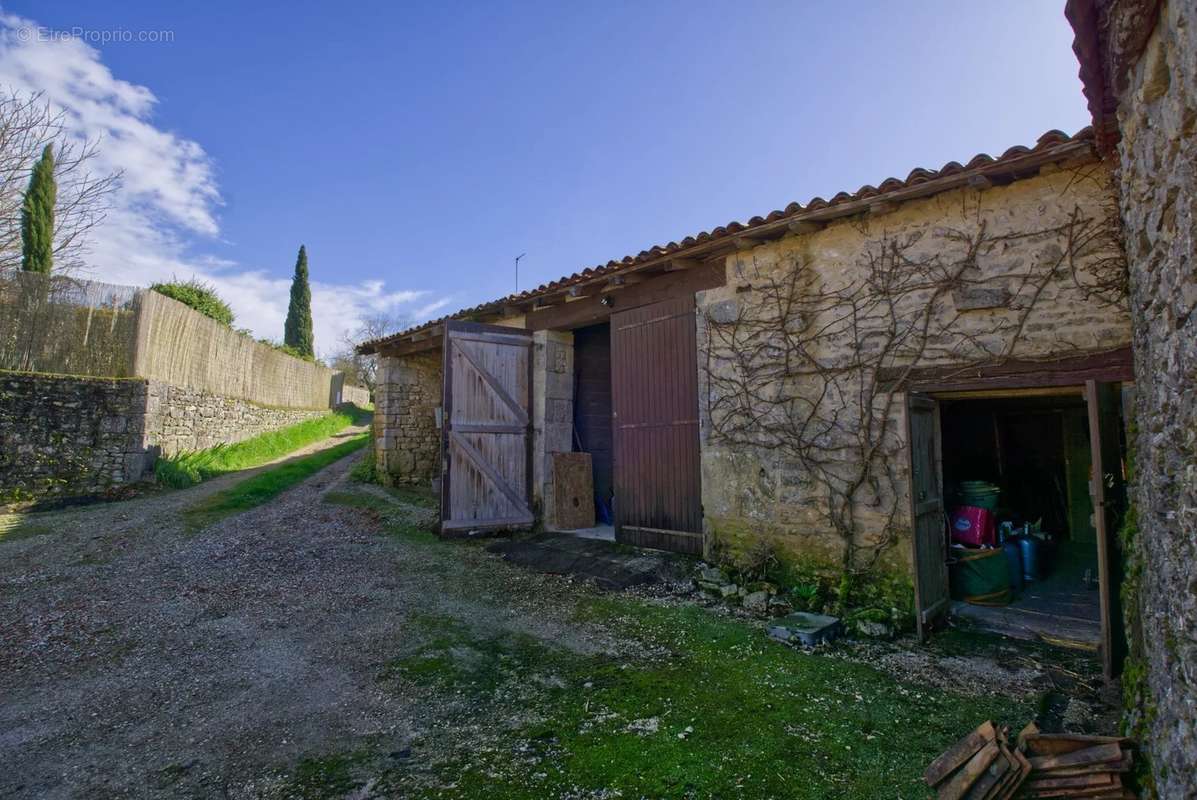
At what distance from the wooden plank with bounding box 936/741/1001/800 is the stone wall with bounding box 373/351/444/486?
9.24m

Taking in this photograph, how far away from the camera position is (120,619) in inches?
182

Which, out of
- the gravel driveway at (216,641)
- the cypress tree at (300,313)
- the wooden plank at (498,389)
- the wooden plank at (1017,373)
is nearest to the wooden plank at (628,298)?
the wooden plank at (498,389)

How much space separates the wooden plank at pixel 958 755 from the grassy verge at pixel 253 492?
840 centimetres

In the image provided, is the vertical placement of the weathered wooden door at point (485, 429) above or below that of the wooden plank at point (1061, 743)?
above

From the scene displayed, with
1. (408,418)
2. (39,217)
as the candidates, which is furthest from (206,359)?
(408,418)

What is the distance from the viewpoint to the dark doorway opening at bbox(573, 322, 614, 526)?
27.2ft

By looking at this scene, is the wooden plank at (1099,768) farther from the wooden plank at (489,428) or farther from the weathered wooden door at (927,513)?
the wooden plank at (489,428)

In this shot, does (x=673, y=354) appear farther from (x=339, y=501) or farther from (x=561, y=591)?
(x=339, y=501)

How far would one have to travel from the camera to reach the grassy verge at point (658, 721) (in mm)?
2488

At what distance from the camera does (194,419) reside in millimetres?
11219

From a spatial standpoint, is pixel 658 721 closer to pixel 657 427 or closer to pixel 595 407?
pixel 657 427

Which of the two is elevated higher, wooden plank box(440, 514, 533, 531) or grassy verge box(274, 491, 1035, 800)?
wooden plank box(440, 514, 533, 531)

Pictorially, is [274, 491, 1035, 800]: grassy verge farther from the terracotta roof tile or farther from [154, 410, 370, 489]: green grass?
[154, 410, 370, 489]: green grass

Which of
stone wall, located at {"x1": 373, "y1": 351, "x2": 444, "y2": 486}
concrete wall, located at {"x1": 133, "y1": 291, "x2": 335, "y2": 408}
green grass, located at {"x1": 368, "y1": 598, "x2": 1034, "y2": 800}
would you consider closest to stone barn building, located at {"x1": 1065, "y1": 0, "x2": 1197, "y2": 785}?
green grass, located at {"x1": 368, "y1": 598, "x2": 1034, "y2": 800}
